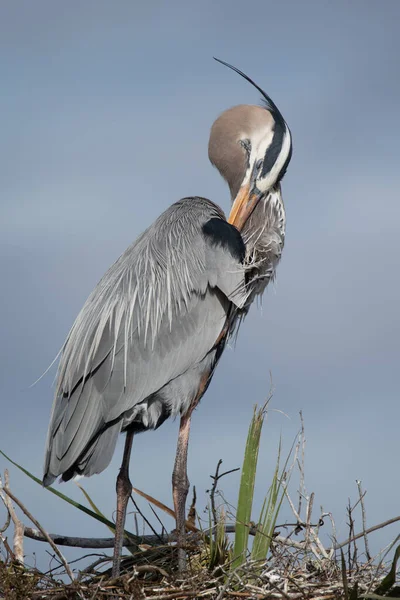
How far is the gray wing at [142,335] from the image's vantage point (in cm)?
403

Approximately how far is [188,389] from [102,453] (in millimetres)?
603

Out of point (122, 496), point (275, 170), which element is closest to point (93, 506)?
point (122, 496)

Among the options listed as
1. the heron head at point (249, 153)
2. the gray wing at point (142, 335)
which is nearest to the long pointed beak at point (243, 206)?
the heron head at point (249, 153)

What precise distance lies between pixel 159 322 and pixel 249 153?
1.22 meters

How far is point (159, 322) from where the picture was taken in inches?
169

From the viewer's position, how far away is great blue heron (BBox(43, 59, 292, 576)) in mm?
4059

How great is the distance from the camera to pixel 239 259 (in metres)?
4.37

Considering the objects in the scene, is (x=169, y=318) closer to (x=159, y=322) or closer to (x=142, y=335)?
(x=159, y=322)

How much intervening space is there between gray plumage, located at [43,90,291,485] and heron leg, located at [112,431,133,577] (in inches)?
5.4

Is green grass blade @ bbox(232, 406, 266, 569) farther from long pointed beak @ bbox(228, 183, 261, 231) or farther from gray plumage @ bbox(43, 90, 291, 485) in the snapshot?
long pointed beak @ bbox(228, 183, 261, 231)

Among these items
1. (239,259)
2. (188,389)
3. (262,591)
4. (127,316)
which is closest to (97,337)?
(127,316)

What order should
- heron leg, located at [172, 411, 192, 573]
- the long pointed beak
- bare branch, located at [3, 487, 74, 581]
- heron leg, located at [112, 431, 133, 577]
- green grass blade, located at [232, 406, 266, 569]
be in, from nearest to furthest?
bare branch, located at [3, 487, 74, 581]
green grass blade, located at [232, 406, 266, 569]
heron leg, located at [112, 431, 133, 577]
heron leg, located at [172, 411, 192, 573]
the long pointed beak

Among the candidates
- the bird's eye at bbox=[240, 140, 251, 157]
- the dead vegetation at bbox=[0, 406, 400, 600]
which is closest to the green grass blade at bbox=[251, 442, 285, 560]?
the dead vegetation at bbox=[0, 406, 400, 600]

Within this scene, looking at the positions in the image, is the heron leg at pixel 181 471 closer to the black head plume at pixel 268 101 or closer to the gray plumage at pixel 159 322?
the gray plumage at pixel 159 322
